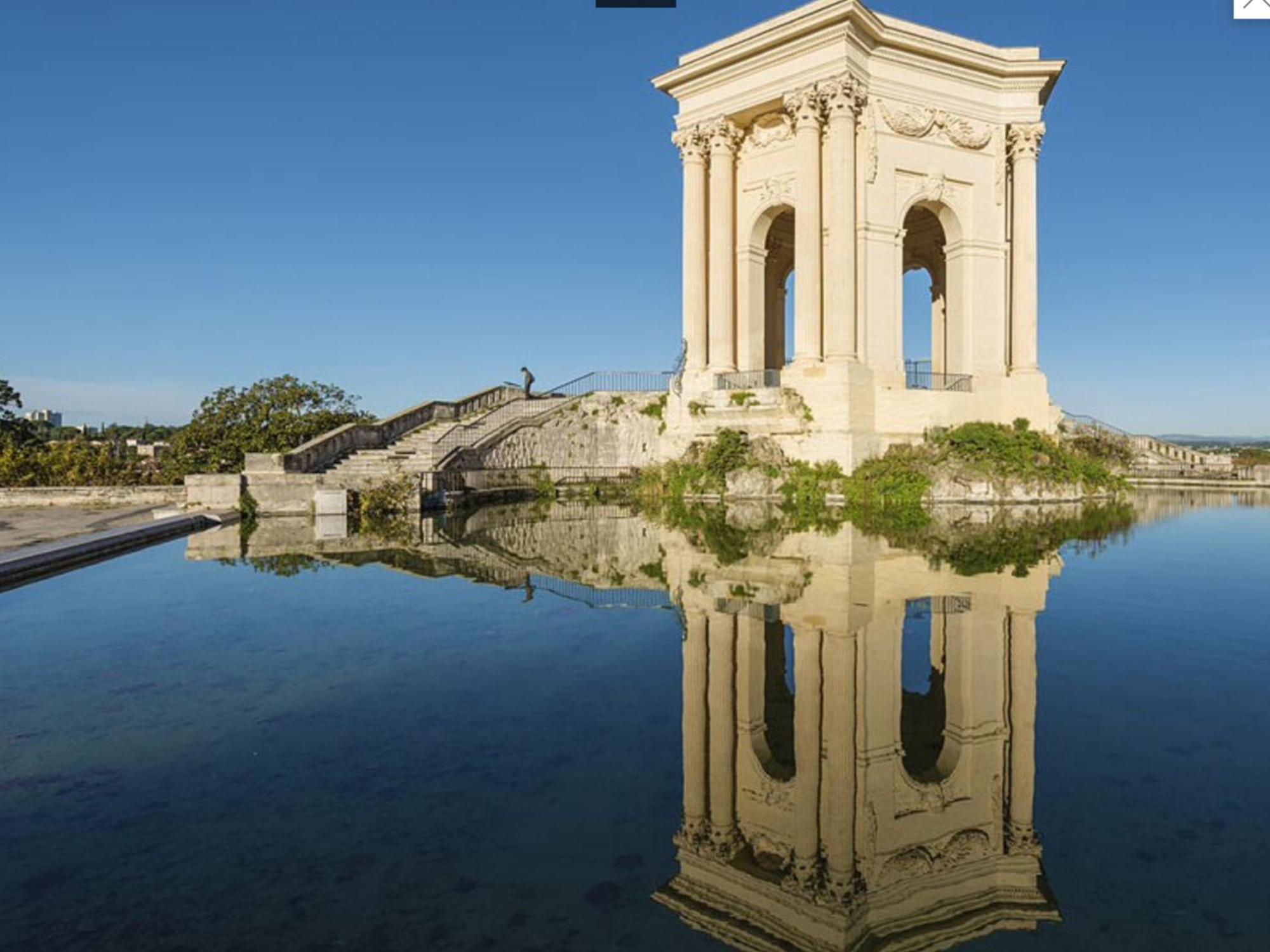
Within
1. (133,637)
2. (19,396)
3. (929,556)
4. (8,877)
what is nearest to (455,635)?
(133,637)

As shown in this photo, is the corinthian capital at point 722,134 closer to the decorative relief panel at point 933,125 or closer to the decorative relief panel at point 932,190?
the decorative relief panel at point 933,125

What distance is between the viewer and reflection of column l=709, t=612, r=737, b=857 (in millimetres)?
3547

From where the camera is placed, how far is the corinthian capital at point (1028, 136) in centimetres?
2370

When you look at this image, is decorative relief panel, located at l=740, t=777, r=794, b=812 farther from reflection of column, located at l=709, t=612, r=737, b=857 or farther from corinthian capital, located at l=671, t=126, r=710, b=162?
corinthian capital, located at l=671, t=126, r=710, b=162

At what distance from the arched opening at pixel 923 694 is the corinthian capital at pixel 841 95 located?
17224 millimetres

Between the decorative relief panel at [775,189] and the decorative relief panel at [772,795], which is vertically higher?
the decorative relief panel at [775,189]

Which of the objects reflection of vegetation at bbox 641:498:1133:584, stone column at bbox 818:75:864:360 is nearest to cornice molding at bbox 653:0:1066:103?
stone column at bbox 818:75:864:360

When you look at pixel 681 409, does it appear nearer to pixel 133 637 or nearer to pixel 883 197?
pixel 883 197

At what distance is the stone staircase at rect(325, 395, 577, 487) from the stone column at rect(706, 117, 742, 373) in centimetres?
632

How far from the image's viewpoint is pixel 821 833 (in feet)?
11.6

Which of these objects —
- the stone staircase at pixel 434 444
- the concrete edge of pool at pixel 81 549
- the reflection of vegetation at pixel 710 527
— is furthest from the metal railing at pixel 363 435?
the reflection of vegetation at pixel 710 527

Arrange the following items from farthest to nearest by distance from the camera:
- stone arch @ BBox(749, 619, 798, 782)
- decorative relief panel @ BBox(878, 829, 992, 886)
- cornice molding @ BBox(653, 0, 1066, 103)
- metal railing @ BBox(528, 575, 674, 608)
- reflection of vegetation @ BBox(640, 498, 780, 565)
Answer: cornice molding @ BBox(653, 0, 1066, 103), reflection of vegetation @ BBox(640, 498, 780, 565), metal railing @ BBox(528, 575, 674, 608), stone arch @ BBox(749, 619, 798, 782), decorative relief panel @ BBox(878, 829, 992, 886)

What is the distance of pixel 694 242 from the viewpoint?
2452cm

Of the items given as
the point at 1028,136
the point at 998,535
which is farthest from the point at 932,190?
the point at 998,535
